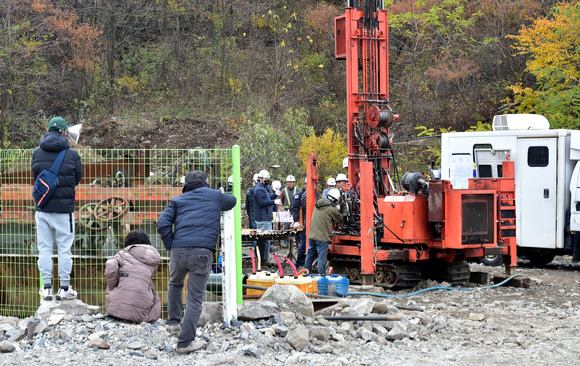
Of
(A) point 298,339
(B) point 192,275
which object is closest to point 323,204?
(A) point 298,339

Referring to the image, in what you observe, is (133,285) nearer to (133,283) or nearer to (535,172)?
(133,283)

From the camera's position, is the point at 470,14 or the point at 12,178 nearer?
the point at 12,178

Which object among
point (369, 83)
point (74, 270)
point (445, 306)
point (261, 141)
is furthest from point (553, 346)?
point (261, 141)

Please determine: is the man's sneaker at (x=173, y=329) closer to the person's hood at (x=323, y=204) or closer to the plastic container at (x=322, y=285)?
the plastic container at (x=322, y=285)

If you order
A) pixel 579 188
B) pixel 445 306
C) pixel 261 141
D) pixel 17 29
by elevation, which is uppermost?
pixel 17 29

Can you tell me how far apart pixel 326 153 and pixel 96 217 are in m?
17.7

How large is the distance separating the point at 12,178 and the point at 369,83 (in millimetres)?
7080

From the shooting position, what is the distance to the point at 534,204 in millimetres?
15531

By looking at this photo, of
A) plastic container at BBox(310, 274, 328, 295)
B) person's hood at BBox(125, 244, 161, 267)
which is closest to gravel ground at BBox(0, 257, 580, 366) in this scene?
person's hood at BBox(125, 244, 161, 267)

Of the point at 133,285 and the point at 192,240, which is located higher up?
the point at 192,240

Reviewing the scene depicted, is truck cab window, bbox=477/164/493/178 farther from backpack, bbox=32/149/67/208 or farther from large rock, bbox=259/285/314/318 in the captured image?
backpack, bbox=32/149/67/208

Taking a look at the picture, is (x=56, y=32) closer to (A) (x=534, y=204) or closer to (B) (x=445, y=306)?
(A) (x=534, y=204)

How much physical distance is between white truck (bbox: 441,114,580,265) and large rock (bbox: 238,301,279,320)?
7.70 m

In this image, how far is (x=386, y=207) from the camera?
1322 centimetres
